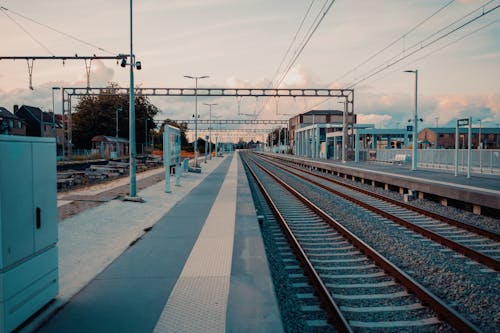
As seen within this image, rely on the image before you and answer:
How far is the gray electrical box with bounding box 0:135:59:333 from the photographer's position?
4396 mm

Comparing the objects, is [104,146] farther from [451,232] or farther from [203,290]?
[203,290]

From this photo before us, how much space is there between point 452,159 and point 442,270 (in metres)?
26.4

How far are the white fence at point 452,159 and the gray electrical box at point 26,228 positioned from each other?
86.4ft

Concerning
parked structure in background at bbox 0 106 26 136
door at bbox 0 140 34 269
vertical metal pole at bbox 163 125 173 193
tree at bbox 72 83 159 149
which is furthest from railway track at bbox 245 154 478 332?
tree at bbox 72 83 159 149

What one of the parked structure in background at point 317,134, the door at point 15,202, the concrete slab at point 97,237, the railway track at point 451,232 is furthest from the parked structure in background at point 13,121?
the door at point 15,202

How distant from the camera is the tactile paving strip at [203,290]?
186 inches

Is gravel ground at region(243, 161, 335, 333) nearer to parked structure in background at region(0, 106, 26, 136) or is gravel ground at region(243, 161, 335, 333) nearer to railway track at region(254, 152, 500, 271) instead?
railway track at region(254, 152, 500, 271)

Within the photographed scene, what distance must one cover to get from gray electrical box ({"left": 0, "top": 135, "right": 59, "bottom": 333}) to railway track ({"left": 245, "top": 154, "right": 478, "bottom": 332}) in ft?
10.6

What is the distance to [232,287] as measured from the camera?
5.95 m

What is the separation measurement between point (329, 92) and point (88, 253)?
31720mm

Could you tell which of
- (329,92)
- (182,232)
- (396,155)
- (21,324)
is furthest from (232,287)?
(396,155)

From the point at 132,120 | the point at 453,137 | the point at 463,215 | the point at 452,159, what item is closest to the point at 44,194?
the point at 132,120

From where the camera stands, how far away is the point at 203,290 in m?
5.80

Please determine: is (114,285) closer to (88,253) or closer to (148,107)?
(88,253)
